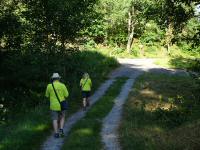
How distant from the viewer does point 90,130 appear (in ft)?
52.4

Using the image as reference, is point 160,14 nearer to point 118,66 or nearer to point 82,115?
point 82,115

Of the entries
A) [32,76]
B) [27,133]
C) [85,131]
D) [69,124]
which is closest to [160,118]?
[69,124]

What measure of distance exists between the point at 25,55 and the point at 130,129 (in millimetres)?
12750

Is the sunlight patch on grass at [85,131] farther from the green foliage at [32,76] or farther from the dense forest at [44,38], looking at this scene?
the green foliage at [32,76]

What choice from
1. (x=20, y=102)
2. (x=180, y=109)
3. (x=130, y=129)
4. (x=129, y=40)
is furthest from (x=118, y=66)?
(x=130, y=129)

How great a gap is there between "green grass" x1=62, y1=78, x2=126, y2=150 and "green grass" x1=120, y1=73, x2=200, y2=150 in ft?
3.03

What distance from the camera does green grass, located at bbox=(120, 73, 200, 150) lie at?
522 inches

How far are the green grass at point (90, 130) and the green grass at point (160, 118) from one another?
92cm

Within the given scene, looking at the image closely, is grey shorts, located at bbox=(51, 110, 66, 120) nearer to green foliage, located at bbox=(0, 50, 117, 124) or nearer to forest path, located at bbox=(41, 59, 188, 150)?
forest path, located at bbox=(41, 59, 188, 150)

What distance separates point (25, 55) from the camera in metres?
26.9

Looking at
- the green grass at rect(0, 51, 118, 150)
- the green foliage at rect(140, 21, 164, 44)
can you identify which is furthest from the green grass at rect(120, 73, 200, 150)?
the green foliage at rect(140, 21, 164, 44)

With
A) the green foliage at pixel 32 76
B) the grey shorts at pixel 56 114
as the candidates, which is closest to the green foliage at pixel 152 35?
the green foliage at pixel 32 76

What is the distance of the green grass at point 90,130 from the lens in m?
13.8

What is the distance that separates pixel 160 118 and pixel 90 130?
13.1 feet
